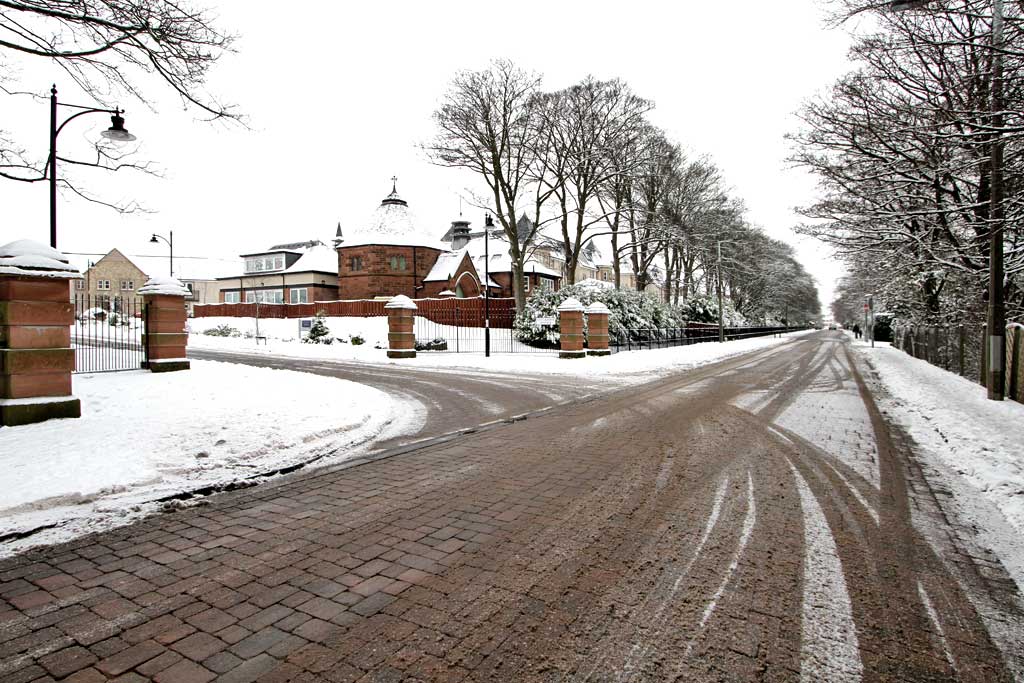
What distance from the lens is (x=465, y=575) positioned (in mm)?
3562

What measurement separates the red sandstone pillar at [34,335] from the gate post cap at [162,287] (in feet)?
16.8

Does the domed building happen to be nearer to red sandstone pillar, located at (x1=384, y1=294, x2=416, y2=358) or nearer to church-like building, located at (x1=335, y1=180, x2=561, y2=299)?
church-like building, located at (x1=335, y1=180, x2=561, y2=299)

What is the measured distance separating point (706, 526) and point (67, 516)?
534cm

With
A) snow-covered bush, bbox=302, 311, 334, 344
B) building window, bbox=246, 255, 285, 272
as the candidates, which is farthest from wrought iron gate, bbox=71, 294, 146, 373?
building window, bbox=246, 255, 285, 272

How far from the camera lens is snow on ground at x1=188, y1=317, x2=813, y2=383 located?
19.7m

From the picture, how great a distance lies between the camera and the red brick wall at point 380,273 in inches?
1836

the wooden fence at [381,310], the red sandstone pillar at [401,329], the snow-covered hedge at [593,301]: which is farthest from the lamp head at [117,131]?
the snow-covered hedge at [593,301]

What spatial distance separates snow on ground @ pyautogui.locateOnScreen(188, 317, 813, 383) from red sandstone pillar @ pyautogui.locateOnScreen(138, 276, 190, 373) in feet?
29.6

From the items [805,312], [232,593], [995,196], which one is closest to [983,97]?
[995,196]

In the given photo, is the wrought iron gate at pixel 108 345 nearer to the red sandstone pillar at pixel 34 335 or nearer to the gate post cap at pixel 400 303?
the red sandstone pillar at pixel 34 335

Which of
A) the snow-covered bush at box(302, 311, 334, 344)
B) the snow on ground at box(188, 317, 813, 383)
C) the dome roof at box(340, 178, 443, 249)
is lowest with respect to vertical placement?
the snow on ground at box(188, 317, 813, 383)

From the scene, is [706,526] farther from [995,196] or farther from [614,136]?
[614,136]

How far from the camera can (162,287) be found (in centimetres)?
1295

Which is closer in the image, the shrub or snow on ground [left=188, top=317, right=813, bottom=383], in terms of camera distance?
snow on ground [left=188, top=317, right=813, bottom=383]
